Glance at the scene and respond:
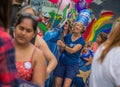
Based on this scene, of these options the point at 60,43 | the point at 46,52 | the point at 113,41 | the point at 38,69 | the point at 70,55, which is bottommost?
the point at 70,55

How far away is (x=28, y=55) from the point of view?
260cm

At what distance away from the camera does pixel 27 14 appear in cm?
272

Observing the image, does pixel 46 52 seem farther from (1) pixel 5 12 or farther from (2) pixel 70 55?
(2) pixel 70 55

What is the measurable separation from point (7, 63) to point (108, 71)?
0.99 metres

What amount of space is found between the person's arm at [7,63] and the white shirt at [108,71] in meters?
0.94

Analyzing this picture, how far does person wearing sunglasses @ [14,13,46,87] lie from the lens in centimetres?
253

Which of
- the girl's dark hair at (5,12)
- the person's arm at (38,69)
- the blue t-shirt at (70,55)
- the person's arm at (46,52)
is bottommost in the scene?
the blue t-shirt at (70,55)

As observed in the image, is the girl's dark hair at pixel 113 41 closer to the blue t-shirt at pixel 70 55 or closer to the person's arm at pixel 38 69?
the person's arm at pixel 38 69

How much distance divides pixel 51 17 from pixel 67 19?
407mm

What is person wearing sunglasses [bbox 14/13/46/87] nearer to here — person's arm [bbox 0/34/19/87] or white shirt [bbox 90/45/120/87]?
white shirt [bbox 90/45/120/87]

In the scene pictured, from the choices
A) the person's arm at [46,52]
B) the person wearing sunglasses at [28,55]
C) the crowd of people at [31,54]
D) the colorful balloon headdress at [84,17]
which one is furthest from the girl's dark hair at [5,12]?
the colorful balloon headdress at [84,17]

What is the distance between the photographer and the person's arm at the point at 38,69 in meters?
2.53

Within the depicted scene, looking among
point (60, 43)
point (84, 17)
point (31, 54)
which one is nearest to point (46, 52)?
point (31, 54)

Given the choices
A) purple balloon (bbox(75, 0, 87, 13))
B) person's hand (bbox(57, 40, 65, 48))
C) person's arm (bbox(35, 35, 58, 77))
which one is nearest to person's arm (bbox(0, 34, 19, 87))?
person's arm (bbox(35, 35, 58, 77))
